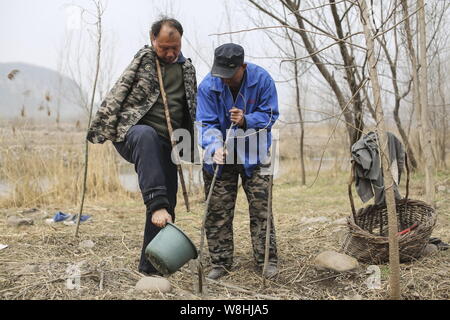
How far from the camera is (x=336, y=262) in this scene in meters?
3.34

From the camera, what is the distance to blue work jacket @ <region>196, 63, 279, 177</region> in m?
3.22

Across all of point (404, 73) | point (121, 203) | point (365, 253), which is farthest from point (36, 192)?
point (404, 73)

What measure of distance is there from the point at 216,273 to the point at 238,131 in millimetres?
1021

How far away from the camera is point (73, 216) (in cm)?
589

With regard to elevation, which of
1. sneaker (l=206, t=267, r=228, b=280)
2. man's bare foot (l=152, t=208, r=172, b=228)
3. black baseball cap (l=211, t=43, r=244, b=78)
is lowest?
sneaker (l=206, t=267, r=228, b=280)

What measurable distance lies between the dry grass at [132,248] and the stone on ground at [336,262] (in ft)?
0.15

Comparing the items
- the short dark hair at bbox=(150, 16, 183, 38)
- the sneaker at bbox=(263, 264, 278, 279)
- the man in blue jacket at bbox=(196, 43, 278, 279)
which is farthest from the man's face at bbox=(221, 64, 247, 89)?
the sneaker at bbox=(263, 264, 278, 279)

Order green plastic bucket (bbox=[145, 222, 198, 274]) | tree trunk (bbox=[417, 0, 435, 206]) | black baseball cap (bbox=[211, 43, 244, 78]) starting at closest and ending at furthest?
green plastic bucket (bbox=[145, 222, 198, 274]) < black baseball cap (bbox=[211, 43, 244, 78]) < tree trunk (bbox=[417, 0, 435, 206])

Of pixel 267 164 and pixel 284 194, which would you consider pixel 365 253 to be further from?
pixel 284 194

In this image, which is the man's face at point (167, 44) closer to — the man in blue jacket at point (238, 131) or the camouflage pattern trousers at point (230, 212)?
the man in blue jacket at point (238, 131)

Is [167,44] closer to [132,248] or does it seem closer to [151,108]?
[151,108]

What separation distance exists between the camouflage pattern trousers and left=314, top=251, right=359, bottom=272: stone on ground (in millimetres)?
318

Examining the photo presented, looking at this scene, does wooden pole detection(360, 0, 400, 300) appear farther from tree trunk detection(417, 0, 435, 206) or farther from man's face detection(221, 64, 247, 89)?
tree trunk detection(417, 0, 435, 206)
